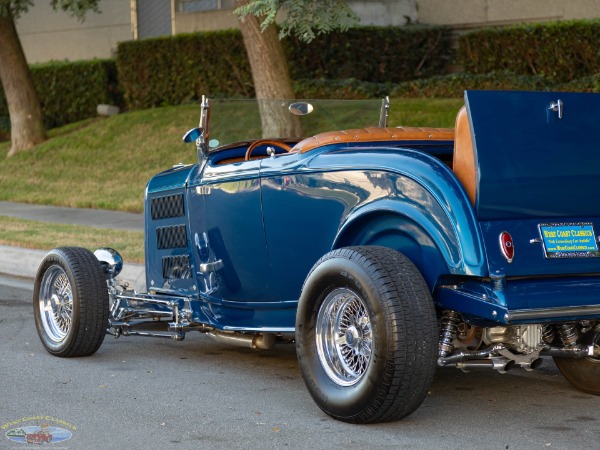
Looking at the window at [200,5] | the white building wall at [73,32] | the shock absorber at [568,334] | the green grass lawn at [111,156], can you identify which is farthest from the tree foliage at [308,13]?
the white building wall at [73,32]

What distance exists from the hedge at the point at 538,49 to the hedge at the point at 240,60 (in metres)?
1.12

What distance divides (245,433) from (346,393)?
500 mm

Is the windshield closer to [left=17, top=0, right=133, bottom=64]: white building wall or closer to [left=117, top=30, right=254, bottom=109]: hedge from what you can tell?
[left=117, top=30, right=254, bottom=109]: hedge

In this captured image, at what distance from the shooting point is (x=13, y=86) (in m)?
21.5

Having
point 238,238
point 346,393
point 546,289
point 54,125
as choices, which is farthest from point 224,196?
point 54,125

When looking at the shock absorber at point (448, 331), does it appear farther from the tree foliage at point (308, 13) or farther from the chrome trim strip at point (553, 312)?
the tree foliage at point (308, 13)

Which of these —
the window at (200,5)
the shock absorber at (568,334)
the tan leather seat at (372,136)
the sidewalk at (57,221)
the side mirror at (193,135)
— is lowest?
the sidewalk at (57,221)

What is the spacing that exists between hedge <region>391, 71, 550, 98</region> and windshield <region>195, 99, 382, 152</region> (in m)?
9.98

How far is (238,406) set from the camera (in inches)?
222

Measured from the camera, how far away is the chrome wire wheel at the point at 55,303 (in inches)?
281

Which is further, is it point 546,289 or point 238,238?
point 238,238

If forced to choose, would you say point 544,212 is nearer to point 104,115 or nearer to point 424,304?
point 424,304

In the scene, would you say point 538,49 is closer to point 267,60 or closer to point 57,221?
point 267,60

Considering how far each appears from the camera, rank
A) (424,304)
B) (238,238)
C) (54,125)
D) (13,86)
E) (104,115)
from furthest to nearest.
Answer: (54,125)
(104,115)
(13,86)
(238,238)
(424,304)
